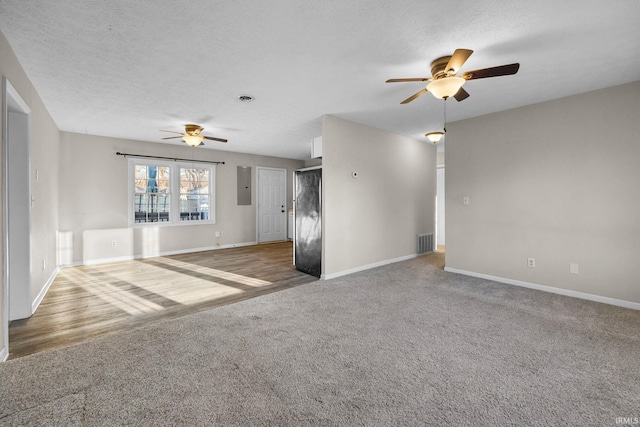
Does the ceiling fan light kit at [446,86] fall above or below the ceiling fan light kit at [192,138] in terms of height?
below

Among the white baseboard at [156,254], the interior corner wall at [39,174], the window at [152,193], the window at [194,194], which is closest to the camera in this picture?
the interior corner wall at [39,174]

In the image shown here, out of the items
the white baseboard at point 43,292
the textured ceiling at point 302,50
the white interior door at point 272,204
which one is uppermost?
the textured ceiling at point 302,50

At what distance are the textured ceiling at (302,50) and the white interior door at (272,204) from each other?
396cm

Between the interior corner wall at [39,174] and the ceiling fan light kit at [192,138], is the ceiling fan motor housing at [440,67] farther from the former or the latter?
the ceiling fan light kit at [192,138]

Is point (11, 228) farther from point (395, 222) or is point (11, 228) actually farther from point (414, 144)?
point (414, 144)

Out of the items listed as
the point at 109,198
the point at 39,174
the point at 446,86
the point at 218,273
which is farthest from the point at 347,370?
the point at 109,198

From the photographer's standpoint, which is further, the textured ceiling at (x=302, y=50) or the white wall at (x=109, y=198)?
the white wall at (x=109, y=198)

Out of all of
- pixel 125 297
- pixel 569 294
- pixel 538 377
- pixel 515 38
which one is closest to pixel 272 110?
pixel 515 38

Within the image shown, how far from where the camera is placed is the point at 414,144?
594 cm

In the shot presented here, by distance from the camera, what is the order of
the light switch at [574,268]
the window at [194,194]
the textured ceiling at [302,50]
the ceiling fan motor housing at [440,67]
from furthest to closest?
the window at [194,194] → the light switch at [574,268] → the ceiling fan motor housing at [440,67] → the textured ceiling at [302,50]

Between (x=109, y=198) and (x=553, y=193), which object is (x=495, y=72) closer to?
(x=553, y=193)

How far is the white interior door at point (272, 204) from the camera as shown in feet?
26.1

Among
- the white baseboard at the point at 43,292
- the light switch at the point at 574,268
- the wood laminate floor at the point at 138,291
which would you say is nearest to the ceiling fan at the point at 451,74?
the light switch at the point at 574,268

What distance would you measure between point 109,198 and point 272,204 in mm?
3855
